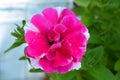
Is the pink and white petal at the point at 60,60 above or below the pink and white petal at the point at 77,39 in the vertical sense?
below

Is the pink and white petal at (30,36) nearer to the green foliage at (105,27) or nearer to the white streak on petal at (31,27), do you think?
the white streak on petal at (31,27)

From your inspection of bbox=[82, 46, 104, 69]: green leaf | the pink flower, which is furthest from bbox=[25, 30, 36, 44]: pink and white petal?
bbox=[82, 46, 104, 69]: green leaf

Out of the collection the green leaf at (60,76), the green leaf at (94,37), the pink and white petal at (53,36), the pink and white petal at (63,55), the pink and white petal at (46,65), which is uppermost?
the pink and white petal at (53,36)

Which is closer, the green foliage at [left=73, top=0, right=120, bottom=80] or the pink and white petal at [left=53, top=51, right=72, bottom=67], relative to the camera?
the pink and white petal at [left=53, top=51, right=72, bottom=67]

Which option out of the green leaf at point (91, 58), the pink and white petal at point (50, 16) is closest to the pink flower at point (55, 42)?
the pink and white petal at point (50, 16)

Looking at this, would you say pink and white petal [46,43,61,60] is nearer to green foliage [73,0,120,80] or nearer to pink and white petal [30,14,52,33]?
pink and white petal [30,14,52,33]

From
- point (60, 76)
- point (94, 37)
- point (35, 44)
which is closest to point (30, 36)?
point (35, 44)

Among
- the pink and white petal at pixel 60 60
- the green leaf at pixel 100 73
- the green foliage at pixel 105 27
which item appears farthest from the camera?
the green foliage at pixel 105 27

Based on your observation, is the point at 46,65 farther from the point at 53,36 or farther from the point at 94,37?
the point at 94,37
